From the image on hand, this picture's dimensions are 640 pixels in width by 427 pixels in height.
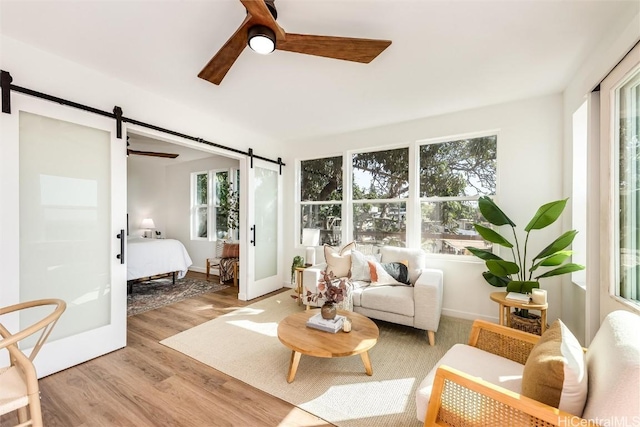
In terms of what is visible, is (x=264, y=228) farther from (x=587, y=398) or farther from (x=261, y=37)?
(x=587, y=398)

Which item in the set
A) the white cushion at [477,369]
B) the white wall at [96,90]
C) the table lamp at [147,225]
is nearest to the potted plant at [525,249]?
the white cushion at [477,369]

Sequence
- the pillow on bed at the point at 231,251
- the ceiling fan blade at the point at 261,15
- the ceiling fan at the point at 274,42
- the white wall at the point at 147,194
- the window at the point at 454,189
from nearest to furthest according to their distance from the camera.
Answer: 1. the ceiling fan blade at the point at 261,15
2. the ceiling fan at the point at 274,42
3. the window at the point at 454,189
4. the pillow on bed at the point at 231,251
5. the white wall at the point at 147,194

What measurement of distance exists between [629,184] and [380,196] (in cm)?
256

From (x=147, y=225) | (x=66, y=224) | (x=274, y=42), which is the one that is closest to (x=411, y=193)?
(x=274, y=42)

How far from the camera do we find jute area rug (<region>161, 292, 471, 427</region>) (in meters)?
1.83

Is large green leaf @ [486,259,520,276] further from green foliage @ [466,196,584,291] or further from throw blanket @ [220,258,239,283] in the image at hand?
throw blanket @ [220,258,239,283]

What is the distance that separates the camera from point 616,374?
964 mm

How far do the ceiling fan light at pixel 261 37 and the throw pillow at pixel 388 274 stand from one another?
2531 millimetres

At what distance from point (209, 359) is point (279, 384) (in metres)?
0.77

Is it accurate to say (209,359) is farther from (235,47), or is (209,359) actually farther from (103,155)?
(235,47)

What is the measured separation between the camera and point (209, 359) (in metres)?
2.42

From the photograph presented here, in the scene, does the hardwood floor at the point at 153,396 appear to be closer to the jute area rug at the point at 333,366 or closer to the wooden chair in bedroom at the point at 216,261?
the jute area rug at the point at 333,366

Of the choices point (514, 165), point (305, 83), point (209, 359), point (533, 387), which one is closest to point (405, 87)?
point (305, 83)

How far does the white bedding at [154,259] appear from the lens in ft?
13.8
